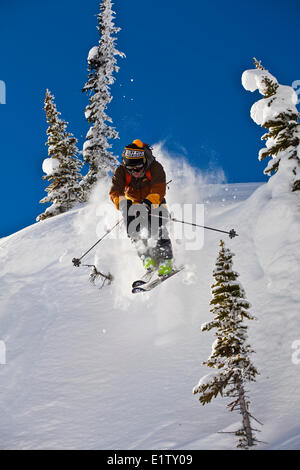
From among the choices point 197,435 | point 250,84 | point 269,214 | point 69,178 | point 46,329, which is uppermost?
point 69,178

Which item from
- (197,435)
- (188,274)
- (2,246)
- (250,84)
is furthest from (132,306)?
(2,246)

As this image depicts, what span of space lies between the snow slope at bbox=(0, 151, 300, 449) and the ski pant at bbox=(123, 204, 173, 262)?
213 cm

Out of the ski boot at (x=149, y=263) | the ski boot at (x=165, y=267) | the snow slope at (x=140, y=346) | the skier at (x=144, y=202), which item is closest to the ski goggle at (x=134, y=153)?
the skier at (x=144, y=202)

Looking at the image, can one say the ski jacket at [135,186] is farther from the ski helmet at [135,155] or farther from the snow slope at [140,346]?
the snow slope at [140,346]

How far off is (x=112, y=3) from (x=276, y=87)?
1624 centimetres

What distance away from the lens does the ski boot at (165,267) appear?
877 cm

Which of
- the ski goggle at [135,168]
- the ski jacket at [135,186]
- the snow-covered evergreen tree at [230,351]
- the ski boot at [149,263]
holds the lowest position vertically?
the snow-covered evergreen tree at [230,351]

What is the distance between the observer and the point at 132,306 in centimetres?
1071

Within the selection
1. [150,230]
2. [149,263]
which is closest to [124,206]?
[150,230]

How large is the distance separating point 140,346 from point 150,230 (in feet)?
10.2

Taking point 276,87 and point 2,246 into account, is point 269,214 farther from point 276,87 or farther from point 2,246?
point 2,246

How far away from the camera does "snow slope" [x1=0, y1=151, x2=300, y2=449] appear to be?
271 inches

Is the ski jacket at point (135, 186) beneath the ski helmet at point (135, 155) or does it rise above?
beneath

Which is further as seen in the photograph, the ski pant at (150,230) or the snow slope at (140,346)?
the ski pant at (150,230)
